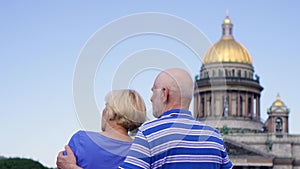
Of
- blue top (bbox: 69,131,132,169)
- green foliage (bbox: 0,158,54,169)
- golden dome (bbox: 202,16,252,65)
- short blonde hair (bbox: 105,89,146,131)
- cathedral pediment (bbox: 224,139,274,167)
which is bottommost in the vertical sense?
blue top (bbox: 69,131,132,169)

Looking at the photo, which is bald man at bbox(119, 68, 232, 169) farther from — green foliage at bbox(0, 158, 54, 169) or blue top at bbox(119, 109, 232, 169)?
green foliage at bbox(0, 158, 54, 169)

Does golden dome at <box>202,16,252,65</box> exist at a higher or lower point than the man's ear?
higher

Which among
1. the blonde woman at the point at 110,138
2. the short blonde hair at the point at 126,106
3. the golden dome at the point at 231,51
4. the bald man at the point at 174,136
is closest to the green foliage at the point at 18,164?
the golden dome at the point at 231,51

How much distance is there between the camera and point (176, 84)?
6.76 metres

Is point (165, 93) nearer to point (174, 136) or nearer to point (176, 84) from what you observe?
point (176, 84)

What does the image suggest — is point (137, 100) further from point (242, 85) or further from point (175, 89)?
point (242, 85)

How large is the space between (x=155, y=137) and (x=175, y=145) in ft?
0.69

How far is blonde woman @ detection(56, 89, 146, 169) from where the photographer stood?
6.99 m

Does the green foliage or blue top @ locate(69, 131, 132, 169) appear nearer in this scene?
blue top @ locate(69, 131, 132, 169)

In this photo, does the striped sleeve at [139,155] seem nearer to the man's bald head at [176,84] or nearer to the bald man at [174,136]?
the bald man at [174,136]

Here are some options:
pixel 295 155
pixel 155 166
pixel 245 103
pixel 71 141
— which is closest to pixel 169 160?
pixel 155 166

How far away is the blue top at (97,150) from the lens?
7.00m

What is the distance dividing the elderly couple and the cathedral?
67.9m

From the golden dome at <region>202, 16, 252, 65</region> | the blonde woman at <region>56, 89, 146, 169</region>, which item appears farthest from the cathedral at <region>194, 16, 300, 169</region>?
the blonde woman at <region>56, 89, 146, 169</region>
